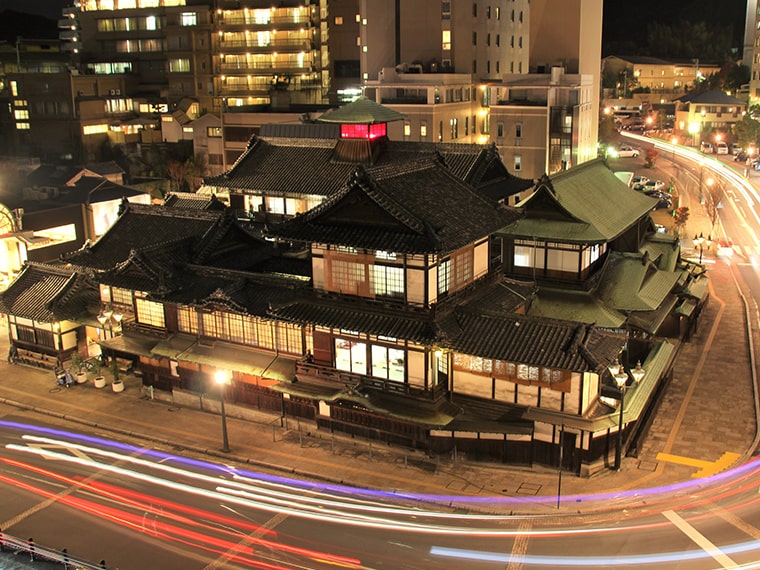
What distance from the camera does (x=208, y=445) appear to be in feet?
121

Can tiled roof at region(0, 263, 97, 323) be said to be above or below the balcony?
below

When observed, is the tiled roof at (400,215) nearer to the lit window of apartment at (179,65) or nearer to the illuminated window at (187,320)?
the illuminated window at (187,320)

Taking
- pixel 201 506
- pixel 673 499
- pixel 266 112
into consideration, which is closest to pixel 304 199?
pixel 201 506

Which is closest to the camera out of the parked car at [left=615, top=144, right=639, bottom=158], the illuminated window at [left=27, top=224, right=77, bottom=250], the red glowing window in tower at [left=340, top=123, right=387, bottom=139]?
the red glowing window in tower at [left=340, top=123, right=387, bottom=139]

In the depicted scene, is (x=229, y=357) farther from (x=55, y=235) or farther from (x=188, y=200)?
(x=55, y=235)

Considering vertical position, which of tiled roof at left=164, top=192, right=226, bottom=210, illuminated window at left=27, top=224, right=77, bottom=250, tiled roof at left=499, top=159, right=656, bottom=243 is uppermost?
tiled roof at left=499, top=159, right=656, bottom=243

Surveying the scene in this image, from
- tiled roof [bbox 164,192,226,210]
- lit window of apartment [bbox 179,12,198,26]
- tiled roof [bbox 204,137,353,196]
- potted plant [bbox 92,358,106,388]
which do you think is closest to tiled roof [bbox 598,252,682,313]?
tiled roof [bbox 204,137,353,196]

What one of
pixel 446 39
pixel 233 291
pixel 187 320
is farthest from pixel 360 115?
pixel 446 39

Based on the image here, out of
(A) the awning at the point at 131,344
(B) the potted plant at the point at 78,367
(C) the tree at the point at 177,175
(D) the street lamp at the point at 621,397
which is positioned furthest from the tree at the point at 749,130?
(B) the potted plant at the point at 78,367

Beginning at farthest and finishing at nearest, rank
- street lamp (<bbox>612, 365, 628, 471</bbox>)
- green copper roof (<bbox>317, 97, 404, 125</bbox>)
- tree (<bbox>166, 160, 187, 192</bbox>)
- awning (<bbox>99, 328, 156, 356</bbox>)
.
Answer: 1. tree (<bbox>166, 160, 187, 192</bbox>)
2. green copper roof (<bbox>317, 97, 404, 125</bbox>)
3. awning (<bbox>99, 328, 156, 356</bbox>)
4. street lamp (<bbox>612, 365, 628, 471</bbox>)

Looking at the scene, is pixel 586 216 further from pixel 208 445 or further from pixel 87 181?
pixel 87 181

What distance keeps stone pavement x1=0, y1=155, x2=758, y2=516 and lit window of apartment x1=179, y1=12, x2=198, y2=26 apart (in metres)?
85.7

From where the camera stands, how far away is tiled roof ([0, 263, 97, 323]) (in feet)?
152

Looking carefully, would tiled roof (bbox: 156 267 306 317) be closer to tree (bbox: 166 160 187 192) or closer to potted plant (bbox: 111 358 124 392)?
potted plant (bbox: 111 358 124 392)
